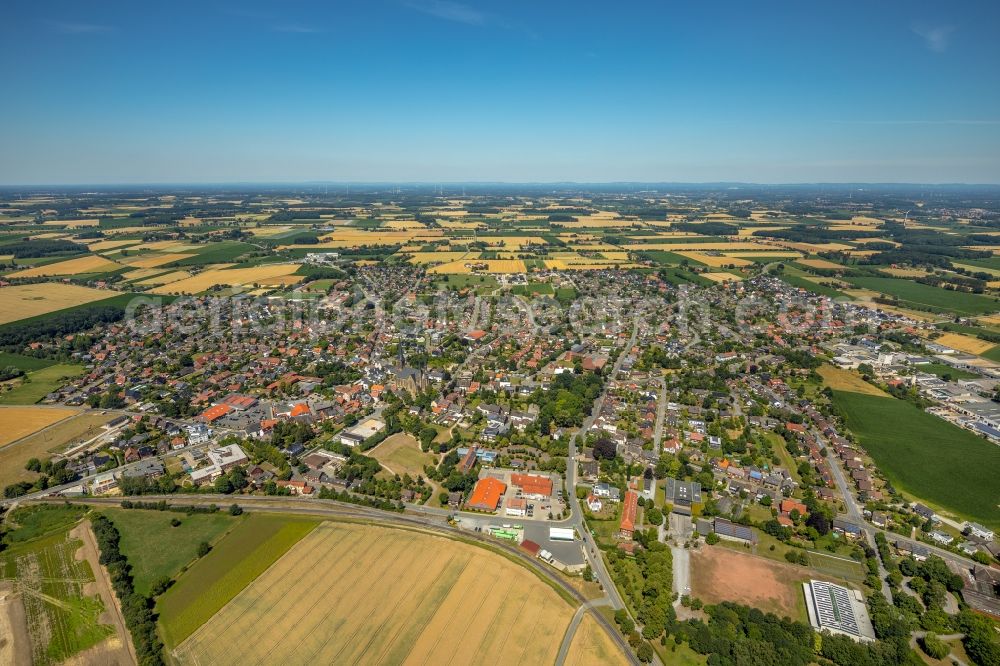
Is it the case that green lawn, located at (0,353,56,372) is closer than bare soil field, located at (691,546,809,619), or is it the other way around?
bare soil field, located at (691,546,809,619)

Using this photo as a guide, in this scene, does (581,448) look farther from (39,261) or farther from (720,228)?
(720,228)

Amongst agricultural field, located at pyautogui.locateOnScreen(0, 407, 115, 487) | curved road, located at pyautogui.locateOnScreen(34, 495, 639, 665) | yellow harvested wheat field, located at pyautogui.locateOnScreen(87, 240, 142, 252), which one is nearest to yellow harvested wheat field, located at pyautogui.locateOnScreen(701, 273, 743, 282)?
curved road, located at pyautogui.locateOnScreen(34, 495, 639, 665)

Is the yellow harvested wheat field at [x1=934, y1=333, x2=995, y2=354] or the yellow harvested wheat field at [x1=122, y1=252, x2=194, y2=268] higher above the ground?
the yellow harvested wheat field at [x1=122, y1=252, x2=194, y2=268]

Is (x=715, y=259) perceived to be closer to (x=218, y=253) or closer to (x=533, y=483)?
(x=533, y=483)

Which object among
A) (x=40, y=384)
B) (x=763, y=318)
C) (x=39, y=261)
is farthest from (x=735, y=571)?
(x=39, y=261)

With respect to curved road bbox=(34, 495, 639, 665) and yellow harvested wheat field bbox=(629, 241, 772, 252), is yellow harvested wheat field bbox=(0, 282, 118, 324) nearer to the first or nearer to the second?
curved road bbox=(34, 495, 639, 665)

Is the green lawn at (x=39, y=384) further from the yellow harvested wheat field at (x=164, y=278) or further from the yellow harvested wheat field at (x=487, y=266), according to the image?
the yellow harvested wheat field at (x=487, y=266)
